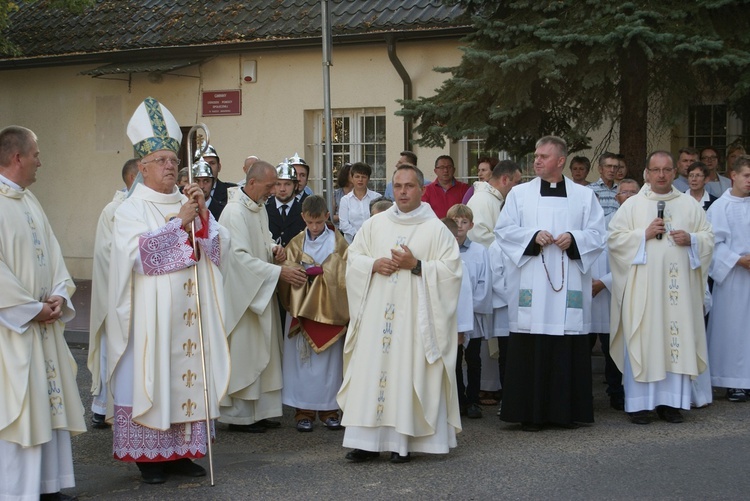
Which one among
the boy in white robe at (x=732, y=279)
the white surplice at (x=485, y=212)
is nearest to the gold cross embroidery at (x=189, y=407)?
the white surplice at (x=485, y=212)

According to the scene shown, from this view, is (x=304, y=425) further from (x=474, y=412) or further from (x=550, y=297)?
(x=550, y=297)

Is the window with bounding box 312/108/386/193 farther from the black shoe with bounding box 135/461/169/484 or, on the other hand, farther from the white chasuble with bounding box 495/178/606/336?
the black shoe with bounding box 135/461/169/484

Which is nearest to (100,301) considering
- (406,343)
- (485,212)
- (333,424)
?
(333,424)

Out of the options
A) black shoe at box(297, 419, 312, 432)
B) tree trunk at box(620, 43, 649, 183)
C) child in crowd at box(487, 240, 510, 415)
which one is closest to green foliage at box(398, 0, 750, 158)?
tree trunk at box(620, 43, 649, 183)

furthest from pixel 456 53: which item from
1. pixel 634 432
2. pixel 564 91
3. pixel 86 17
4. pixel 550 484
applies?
pixel 550 484

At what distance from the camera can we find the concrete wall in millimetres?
16938

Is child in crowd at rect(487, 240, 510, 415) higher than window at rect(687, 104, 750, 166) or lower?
lower

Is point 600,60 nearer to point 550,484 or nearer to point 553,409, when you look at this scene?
point 553,409

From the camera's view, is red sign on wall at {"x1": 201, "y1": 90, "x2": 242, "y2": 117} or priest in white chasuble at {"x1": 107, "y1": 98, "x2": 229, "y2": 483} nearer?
priest in white chasuble at {"x1": 107, "y1": 98, "x2": 229, "y2": 483}

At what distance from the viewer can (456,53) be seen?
16.2 metres

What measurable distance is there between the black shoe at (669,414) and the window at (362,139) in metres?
8.80

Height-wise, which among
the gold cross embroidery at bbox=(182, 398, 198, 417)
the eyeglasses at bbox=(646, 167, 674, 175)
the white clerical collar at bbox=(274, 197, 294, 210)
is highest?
the eyeglasses at bbox=(646, 167, 674, 175)

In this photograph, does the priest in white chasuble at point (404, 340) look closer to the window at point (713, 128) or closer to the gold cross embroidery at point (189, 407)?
the gold cross embroidery at point (189, 407)

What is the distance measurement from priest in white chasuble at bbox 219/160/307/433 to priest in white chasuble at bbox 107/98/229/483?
1.40 meters
